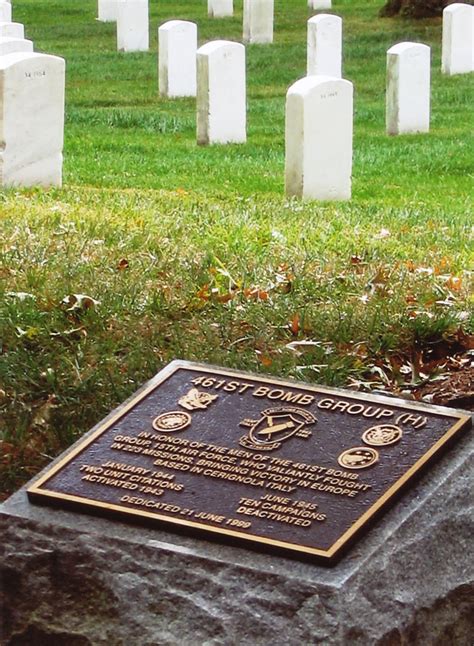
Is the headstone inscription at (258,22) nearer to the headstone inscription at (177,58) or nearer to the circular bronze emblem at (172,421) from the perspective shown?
the headstone inscription at (177,58)

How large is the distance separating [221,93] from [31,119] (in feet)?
12.8

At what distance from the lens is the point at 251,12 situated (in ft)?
72.1

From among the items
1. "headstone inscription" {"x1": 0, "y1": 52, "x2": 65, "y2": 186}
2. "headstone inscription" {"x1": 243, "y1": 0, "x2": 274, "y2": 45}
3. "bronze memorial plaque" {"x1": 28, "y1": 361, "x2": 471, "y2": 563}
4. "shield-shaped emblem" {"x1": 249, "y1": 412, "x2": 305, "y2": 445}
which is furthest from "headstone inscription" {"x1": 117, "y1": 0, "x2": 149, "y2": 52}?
"shield-shaped emblem" {"x1": 249, "y1": 412, "x2": 305, "y2": 445}

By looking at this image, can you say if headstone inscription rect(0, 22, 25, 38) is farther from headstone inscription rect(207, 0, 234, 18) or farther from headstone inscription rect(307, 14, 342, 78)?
headstone inscription rect(207, 0, 234, 18)

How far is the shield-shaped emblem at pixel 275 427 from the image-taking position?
13.8 ft

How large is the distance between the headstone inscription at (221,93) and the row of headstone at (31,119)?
3.28 meters

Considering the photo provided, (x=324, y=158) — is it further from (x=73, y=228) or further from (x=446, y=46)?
(x=446, y=46)

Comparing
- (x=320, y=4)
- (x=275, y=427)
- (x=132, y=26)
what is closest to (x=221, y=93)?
(x=132, y=26)

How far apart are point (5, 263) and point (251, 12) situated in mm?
16084

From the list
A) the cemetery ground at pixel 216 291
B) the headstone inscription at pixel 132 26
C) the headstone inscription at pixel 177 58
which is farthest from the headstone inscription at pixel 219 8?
the cemetery ground at pixel 216 291

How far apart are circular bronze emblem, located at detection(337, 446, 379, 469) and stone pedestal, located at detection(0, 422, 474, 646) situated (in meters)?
0.16

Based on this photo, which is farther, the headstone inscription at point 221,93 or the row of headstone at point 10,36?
the row of headstone at point 10,36

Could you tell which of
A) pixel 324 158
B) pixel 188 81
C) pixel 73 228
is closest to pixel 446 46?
pixel 188 81

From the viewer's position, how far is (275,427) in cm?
425
